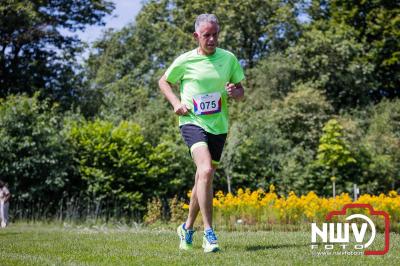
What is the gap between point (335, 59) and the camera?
29281 millimetres

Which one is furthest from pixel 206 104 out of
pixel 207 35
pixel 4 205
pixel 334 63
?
pixel 334 63

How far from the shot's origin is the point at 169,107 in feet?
86.4

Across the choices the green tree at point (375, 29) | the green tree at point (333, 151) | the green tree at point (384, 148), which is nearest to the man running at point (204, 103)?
the green tree at point (333, 151)

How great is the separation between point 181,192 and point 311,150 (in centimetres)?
674

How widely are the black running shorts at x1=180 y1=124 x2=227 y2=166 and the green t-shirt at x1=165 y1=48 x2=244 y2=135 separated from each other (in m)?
0.04

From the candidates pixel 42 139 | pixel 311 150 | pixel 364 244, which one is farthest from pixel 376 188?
pixel 364 244

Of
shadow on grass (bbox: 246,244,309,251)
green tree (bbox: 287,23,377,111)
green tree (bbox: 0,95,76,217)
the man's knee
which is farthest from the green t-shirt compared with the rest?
green tree (bbox: 287,23,377,111)

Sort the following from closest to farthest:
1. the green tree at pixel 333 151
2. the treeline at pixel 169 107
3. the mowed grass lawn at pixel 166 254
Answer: the mowed grass lawn at pixel 166 254 → the treeline at pixel 169 107 → the green tree at pixel 333 151

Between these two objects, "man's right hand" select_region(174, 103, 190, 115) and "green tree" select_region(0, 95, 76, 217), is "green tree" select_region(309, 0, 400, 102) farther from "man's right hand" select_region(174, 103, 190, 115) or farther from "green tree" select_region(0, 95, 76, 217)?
"man's right hand" select_region(174, 103, 190, 115)

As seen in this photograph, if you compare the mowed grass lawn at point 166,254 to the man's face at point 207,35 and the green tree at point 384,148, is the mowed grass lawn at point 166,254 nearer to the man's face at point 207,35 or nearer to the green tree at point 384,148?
the man's face at point 207,35

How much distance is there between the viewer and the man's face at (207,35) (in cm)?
597

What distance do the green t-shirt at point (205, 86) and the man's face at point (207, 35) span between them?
140mm

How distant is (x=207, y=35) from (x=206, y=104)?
677 millimetres

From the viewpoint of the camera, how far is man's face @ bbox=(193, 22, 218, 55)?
5973 mm
